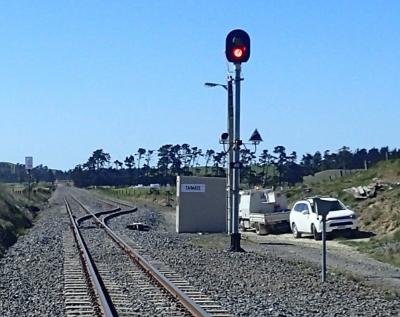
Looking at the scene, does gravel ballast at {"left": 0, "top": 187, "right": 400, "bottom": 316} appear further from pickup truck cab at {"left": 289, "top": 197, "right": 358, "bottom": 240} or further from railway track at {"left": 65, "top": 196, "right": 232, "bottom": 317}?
pickup truck cab at {"left": 289, "top": 197, "right": 358, "bottom": 240}

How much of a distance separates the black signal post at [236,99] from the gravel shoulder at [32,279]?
5.41m

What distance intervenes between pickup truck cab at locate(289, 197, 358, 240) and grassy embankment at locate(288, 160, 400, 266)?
1209 mm

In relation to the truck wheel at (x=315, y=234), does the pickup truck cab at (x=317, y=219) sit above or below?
above

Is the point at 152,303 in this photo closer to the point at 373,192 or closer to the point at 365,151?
the point at 373,192

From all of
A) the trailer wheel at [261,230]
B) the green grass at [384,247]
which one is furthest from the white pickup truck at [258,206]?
the green grass at [384,247]

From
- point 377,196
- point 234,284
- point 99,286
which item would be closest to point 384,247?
point 234,284

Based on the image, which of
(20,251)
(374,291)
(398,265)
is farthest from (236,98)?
(374,291)

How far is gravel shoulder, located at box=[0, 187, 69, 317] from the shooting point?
1570 cm

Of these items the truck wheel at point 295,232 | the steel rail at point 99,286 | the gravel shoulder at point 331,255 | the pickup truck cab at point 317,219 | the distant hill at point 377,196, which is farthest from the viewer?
the truck wheel at point 295,232

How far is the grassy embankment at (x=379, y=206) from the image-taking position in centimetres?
2775

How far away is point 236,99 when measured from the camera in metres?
27.2

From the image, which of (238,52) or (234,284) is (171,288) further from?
(238,52)

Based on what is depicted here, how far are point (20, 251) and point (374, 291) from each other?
1569 cm

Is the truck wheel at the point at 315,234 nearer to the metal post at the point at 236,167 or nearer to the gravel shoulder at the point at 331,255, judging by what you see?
the gravel shoulder at the point at 331,255
